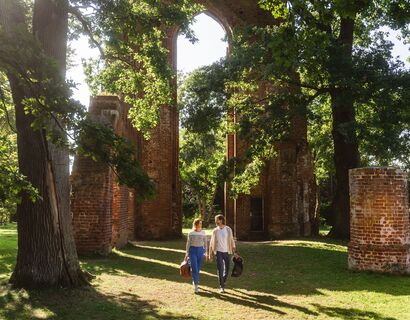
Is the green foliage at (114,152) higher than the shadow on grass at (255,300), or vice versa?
the green foliage at (114,152)

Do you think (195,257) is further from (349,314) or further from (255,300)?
(349,314)

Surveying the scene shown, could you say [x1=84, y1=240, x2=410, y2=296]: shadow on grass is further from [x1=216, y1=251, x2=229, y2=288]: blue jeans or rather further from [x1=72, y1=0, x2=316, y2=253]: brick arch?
[x1=72, y1=0, x2=316, y2=253]: brick arch

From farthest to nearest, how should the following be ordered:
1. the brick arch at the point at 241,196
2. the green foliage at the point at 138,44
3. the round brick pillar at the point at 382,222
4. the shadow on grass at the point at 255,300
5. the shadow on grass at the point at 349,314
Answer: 1. the brick arch at the point at 241,196
2. the green foliage at the point at 138,44
3. the round brick pillar at the point at 382,222
4. the shadow on grass at the point at 255,300
5. the shadow on grass at the point at 349,314

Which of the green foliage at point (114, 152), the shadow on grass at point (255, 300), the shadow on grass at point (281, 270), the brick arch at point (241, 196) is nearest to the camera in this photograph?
the green foliage at point (114, 152)

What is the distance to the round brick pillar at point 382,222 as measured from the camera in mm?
9688

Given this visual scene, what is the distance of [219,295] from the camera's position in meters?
7.90

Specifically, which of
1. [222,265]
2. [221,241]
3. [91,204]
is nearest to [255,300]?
[222,265]

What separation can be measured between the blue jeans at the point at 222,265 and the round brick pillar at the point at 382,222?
3.48 metres

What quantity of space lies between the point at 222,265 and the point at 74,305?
2.65 metres

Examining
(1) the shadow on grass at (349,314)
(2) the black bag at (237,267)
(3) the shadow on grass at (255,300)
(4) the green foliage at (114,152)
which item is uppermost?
(4) the green foliage at (114,152)

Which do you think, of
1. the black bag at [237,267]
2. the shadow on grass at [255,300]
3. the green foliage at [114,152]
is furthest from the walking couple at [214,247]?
the green foliage at [114,152]

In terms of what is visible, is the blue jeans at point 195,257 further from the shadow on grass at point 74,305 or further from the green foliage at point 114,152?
the green foliage at point 114,152

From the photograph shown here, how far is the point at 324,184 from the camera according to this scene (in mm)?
35938

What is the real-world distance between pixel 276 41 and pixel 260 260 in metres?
8.32
